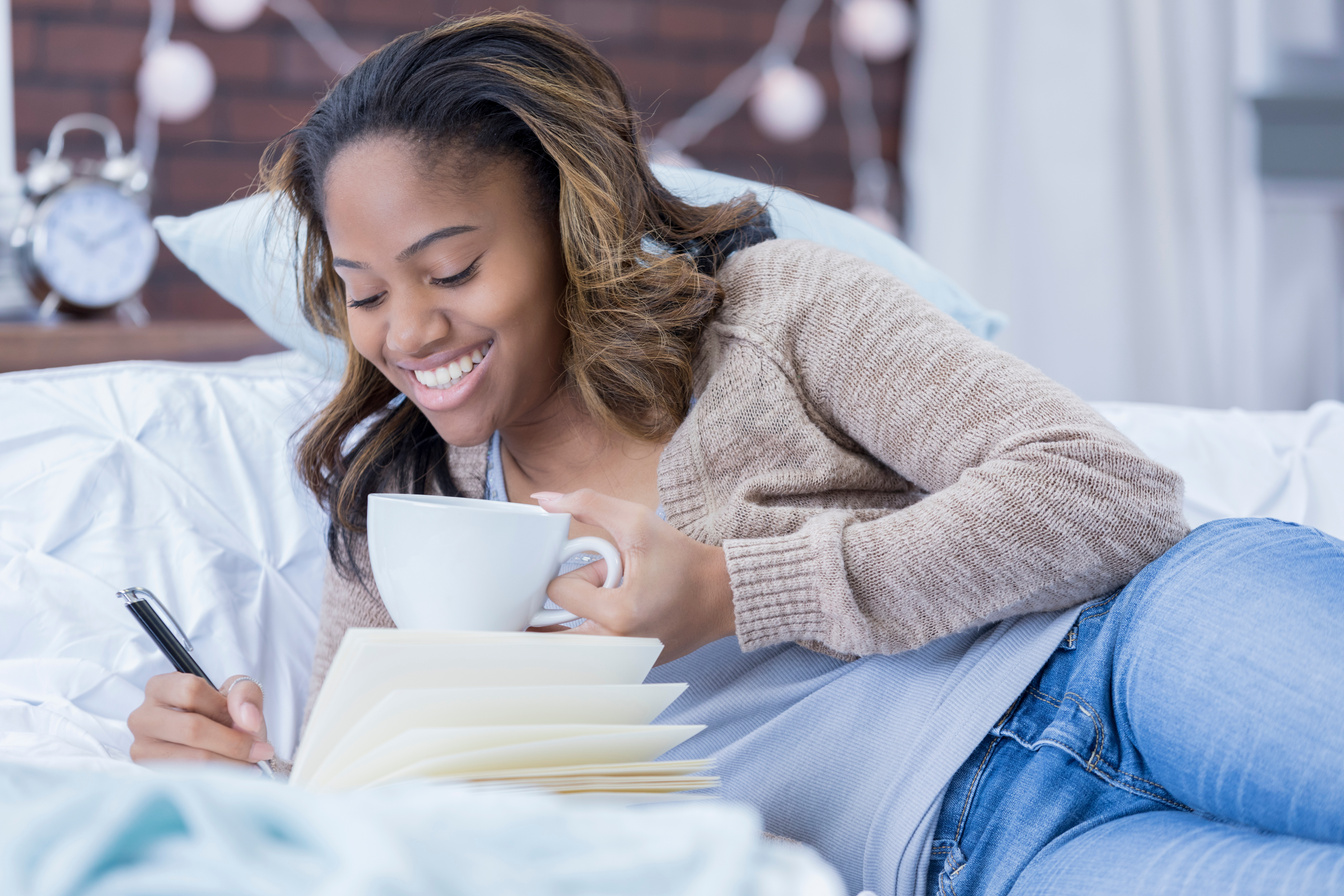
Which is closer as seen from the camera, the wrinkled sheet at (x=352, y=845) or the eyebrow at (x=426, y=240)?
the wrinkled sheet at (x=352, y=845)

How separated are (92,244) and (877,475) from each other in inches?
48.1

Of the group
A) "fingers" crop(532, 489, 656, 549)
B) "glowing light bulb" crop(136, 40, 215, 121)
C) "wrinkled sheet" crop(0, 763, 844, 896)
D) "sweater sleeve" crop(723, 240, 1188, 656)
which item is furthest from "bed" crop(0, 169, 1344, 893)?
"glowing light bulb" crop(136, 40, 215, 121)

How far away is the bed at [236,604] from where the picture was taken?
0.32m

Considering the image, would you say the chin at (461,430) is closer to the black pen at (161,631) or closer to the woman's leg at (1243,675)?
the black pen at (161,631)

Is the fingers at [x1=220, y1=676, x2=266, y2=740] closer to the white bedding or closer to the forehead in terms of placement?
the white bedding

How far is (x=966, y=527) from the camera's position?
2.58ft

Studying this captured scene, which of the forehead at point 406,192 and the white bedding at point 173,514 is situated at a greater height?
the forehead at point 406,192

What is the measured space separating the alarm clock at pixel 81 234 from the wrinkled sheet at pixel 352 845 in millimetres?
1432

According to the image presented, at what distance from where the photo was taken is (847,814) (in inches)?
32.8

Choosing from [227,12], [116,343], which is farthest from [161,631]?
[227,12]

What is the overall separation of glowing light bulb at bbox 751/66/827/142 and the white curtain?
0.85ft

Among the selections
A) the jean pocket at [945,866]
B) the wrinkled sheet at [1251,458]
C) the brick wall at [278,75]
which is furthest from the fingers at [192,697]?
the brick wall at [278,75]

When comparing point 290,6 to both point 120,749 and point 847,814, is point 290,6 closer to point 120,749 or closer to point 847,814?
point 120,749

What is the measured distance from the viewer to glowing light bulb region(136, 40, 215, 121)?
2.02 m
